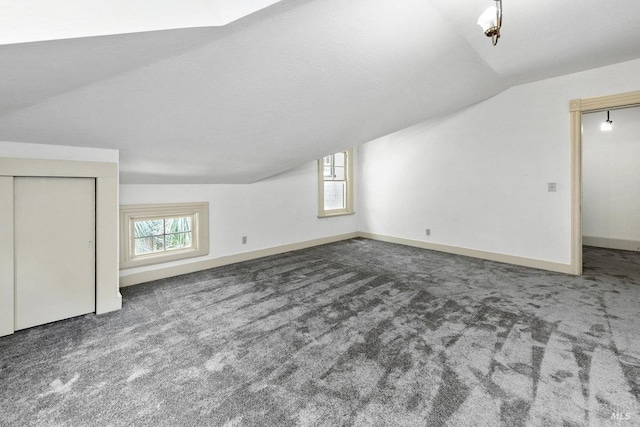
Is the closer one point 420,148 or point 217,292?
point 217,292

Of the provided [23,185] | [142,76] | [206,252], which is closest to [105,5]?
[142,76]

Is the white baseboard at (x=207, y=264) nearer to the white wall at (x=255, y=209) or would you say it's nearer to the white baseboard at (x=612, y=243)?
the white wall at (x=255, y=209)

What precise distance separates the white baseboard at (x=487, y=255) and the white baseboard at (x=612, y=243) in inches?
88.8

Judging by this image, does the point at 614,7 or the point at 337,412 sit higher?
the point at 614,7

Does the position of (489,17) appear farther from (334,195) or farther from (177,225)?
(334,195)

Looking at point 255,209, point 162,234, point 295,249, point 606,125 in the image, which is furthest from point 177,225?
point 606,125

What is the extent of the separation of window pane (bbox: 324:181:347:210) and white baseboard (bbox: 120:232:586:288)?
27.1 inches

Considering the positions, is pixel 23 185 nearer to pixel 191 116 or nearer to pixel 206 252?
pixel 191 116

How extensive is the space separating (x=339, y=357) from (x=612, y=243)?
18.9 feet

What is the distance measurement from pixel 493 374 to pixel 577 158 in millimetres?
3216

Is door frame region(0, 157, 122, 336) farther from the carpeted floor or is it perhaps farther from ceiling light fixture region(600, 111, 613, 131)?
ceiling light fixture region(600, 111, 613, 131)

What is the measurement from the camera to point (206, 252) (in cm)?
398

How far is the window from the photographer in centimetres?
589

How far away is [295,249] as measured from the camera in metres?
5.10
